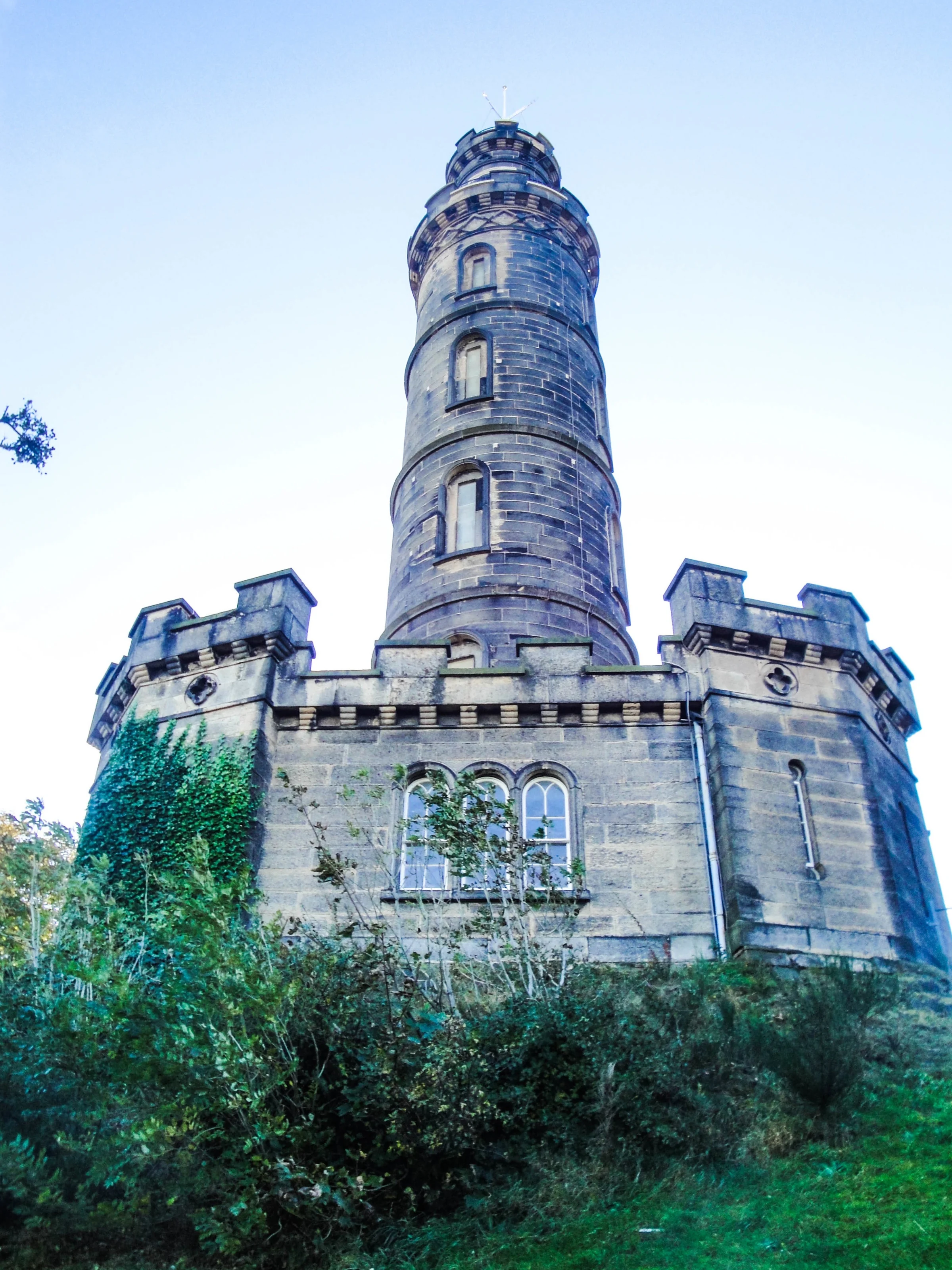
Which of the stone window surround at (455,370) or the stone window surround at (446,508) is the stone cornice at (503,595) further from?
the stone window surround at (455,370)

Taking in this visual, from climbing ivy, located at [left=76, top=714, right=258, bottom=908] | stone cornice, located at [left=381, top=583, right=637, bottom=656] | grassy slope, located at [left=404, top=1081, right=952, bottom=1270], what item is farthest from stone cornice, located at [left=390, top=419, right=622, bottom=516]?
grassy slope, located at [left=404, top=1081, right=952, bottom=1270]

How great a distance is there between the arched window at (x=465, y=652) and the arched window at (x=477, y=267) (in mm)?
8088

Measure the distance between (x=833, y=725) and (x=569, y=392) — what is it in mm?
8487

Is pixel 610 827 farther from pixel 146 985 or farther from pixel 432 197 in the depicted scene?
pixel 432 197

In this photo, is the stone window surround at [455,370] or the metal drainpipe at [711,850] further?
the stone window surround at [455,370]

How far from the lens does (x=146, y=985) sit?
9.80 meters

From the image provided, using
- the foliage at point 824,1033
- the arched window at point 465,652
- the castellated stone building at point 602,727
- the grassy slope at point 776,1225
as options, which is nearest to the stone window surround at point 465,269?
the castellated stone building at point 602,727

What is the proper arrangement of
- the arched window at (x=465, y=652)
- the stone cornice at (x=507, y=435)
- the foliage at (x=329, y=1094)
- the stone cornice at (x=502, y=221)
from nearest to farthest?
the foliage at (x=329, y=1094), the arched window at (x=465, y=652), the stone cornice at (x=507, y=435), the stone cornice at (x=502, y=221)

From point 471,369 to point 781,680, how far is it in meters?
9.05

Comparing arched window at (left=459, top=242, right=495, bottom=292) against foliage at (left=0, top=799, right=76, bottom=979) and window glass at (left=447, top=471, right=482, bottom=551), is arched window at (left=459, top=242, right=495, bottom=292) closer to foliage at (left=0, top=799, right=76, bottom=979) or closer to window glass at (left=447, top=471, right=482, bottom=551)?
window glass at (left=447, top=471, right=482, bottom=551)

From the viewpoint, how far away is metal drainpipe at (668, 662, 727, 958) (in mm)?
12344

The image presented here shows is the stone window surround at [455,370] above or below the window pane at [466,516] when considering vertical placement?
above

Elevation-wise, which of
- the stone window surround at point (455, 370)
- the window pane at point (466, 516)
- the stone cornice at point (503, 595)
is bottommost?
the stone cornice at point (503, 595)

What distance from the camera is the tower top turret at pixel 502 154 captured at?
25.5m
